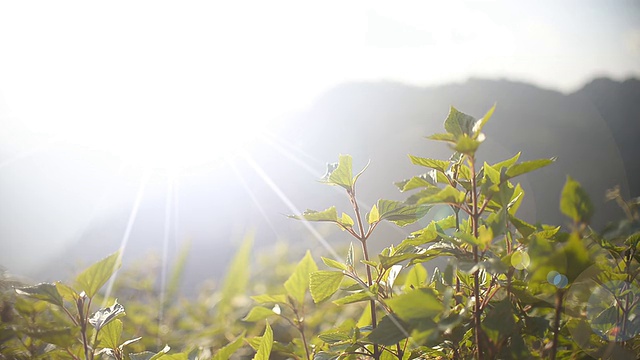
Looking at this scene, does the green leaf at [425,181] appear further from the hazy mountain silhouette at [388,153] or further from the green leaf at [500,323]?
the hazy mountain silhouette at [388,153]

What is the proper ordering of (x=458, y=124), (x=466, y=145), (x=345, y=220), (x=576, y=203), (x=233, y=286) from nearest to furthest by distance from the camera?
(x=576, y=203), (x=466, y=145), (x=458, y=124), (x=345, y=220), (x=233, y=286)

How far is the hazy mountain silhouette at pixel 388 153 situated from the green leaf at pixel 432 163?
6.35 ft

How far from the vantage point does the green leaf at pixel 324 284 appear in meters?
0.71

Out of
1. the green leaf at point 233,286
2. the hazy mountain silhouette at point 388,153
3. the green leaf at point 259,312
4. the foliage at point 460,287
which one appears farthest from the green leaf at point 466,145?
the hazy mountain silhouette at point 388,153

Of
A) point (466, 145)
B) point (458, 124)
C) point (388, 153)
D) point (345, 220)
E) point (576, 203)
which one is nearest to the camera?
point (576, 203)

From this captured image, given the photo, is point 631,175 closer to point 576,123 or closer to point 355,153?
point 576,123

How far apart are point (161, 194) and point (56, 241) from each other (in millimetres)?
1487

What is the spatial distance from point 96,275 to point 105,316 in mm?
79

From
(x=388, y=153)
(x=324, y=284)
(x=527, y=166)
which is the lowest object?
(x=388, y=153)

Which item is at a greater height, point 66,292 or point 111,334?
point 66,292

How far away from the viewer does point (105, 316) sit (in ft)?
2.42

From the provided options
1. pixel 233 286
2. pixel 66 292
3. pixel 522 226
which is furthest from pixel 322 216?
pixel 233 286

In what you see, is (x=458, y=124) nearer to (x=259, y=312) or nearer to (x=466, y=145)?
(x=466, y=145)

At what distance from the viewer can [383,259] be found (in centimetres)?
65
